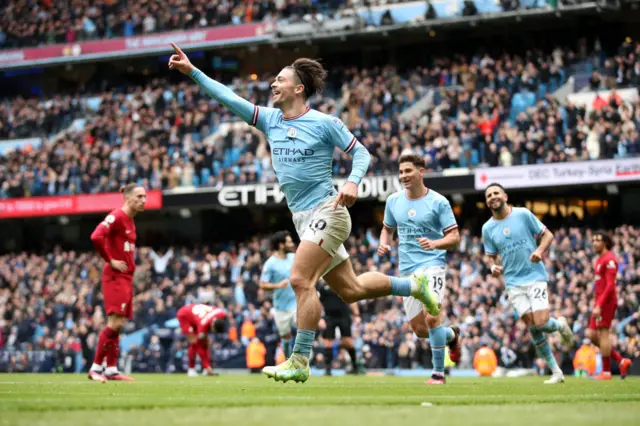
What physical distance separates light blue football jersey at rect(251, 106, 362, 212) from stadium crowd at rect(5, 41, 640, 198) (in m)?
18.2

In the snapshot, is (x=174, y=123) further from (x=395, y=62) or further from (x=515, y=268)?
(x=515, y=268)

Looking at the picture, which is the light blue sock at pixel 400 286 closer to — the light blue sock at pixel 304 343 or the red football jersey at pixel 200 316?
the light blue sock at pixel 304 343

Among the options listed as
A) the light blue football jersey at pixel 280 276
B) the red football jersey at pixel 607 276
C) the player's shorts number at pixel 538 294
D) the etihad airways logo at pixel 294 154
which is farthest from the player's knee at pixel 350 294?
the light blue football jersey at pixel 280 276

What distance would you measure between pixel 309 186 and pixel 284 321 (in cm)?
949

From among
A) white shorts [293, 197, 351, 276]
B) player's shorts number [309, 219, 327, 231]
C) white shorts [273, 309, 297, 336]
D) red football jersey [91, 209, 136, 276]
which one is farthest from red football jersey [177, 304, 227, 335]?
player's shorts number [309, 219, 327, 231]

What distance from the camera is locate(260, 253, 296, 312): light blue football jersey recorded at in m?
18.5

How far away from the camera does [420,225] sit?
478 inches

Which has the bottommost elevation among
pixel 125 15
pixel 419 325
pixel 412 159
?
pixel 419 325

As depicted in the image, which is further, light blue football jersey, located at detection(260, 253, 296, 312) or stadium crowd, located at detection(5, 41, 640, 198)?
stadium crowd, located at detection(5, 41, 640, 198)

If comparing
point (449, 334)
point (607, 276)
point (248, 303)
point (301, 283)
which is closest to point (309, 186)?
point (301, 283)

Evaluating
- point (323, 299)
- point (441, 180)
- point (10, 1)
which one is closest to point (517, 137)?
point (441, 180)

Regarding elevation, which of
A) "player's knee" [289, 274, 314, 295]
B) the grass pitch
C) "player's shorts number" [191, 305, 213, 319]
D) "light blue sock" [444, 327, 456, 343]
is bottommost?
the grass pitch

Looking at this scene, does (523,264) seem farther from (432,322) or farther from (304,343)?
(304,343)

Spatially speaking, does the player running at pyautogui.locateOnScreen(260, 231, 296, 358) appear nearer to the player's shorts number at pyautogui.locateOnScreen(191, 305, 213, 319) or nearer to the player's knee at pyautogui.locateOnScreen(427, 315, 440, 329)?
the player's shorts number at pyautogui.locateOnScreen(191, 305, 213, 319)
